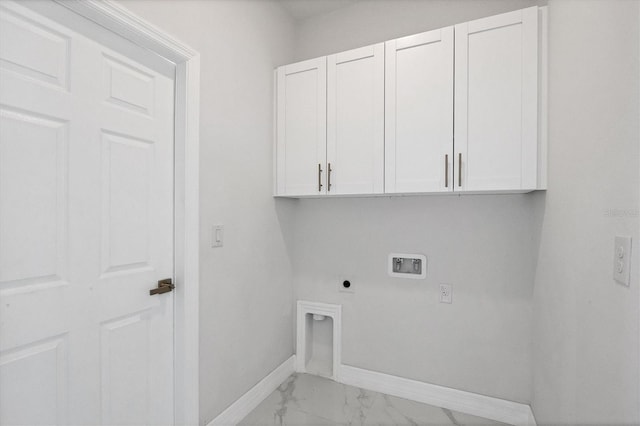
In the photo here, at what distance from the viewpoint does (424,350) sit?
6.68 ft

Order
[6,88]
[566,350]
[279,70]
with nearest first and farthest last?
[6,88]
[566,350]
[279,70]

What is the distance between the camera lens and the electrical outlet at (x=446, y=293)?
6.47 feet

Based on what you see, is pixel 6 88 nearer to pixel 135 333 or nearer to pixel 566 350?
pixel 135 333

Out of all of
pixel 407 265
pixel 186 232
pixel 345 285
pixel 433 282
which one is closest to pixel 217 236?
pixel 186 232

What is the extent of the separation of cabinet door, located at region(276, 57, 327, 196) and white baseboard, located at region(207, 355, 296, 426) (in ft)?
4.15

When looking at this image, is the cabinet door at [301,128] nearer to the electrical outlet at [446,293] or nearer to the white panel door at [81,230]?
the white panel door at [81,230]

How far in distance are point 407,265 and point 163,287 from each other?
1.47m

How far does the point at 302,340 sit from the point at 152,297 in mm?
1273

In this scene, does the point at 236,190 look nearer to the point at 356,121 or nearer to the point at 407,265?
the point at 356,121

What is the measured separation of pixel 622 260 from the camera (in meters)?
0.82

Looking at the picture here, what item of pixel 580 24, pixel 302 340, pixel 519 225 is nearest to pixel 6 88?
pixel 580 24

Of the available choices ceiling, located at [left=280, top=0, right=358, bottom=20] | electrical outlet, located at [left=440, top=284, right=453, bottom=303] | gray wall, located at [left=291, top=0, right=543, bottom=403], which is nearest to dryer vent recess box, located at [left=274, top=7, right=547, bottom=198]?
gray wall, located at [left=291, top=0, right=543, bottom=403]

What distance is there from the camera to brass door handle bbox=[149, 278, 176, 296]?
143 centimetres

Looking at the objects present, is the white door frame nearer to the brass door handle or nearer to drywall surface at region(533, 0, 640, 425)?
the brass door handle
